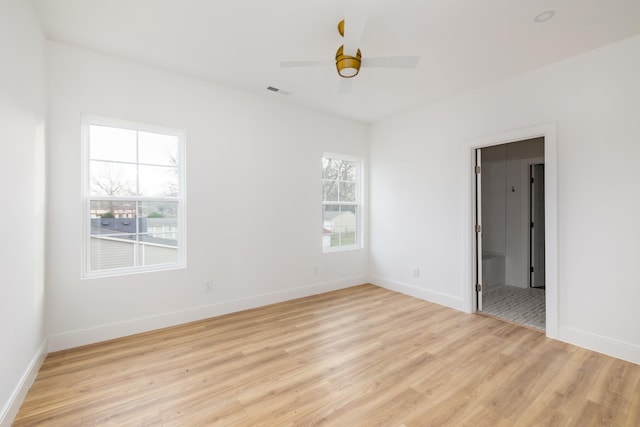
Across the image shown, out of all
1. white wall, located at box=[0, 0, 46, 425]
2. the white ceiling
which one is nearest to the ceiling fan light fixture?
the white ceiling

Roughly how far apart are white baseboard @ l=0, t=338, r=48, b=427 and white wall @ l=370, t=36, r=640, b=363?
4274 millimetres

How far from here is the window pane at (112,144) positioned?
292 centimetres

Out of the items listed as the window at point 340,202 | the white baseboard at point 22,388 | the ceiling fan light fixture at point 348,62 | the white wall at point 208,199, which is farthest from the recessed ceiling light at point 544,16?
the white baseboard at point 22,388

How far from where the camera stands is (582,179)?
9.25ft

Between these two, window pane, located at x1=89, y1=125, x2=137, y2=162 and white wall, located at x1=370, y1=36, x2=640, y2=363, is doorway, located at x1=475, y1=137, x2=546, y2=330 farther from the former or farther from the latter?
window pane, located at x1=89, y1=125, x2=137, y2=162

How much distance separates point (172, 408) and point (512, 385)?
2.47 m

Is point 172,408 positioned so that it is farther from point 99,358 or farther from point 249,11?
point 249,11

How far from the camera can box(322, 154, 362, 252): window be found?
15.5 feet

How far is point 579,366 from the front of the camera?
96.9 inches

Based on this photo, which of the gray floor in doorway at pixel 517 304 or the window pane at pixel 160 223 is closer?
the window pane at pixel 160 223

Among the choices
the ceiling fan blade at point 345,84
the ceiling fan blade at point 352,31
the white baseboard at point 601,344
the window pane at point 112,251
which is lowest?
the white baseboard at point 601,344

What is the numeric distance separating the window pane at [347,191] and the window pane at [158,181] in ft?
8.53

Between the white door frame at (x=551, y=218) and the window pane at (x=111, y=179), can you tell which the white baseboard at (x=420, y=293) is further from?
the window pane at (x=111, y=179)

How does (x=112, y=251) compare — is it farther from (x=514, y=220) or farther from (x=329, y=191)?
(x=514, y=220)
